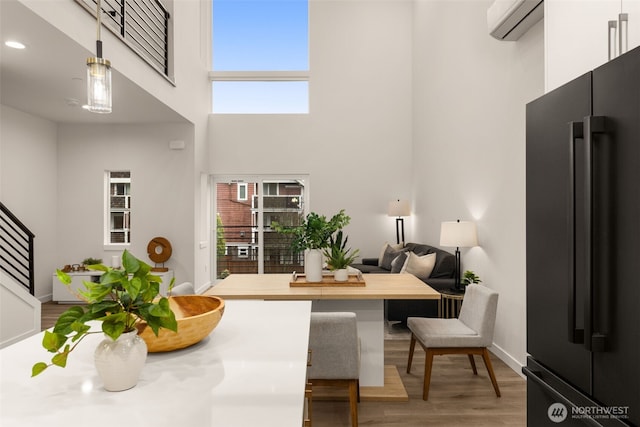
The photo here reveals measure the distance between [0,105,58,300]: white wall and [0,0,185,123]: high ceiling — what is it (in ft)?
0.70

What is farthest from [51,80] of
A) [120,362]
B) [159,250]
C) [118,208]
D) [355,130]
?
[355,130]

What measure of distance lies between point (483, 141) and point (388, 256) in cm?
275

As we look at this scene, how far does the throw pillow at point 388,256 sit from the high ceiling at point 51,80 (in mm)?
3674

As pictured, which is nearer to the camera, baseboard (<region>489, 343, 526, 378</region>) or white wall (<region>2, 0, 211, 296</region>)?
baseboard (<region>489, 343, 526, 378</region>)

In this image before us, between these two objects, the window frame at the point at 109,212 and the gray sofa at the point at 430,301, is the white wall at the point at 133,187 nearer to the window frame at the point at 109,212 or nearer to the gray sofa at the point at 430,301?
the window frame at the point at 109,212

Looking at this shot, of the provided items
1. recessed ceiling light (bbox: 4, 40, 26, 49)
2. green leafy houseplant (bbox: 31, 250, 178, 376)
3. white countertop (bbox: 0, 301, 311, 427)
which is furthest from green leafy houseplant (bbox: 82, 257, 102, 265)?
green leafy houseplant (bbox: 31, 250, 178, 376)

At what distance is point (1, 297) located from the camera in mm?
3596

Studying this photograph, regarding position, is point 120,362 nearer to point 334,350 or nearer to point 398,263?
point 334,350

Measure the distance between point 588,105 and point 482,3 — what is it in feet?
11.1

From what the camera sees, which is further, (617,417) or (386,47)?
(386,47)

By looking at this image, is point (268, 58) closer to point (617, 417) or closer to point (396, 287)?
point (396, 287)

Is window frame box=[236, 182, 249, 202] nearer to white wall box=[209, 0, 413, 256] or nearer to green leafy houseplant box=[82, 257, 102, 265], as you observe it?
white wall box=[209, 0, 413, 256]

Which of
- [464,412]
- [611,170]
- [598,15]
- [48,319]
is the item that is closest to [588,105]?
[611,170]

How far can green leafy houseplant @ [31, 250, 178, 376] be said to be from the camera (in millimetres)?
898
